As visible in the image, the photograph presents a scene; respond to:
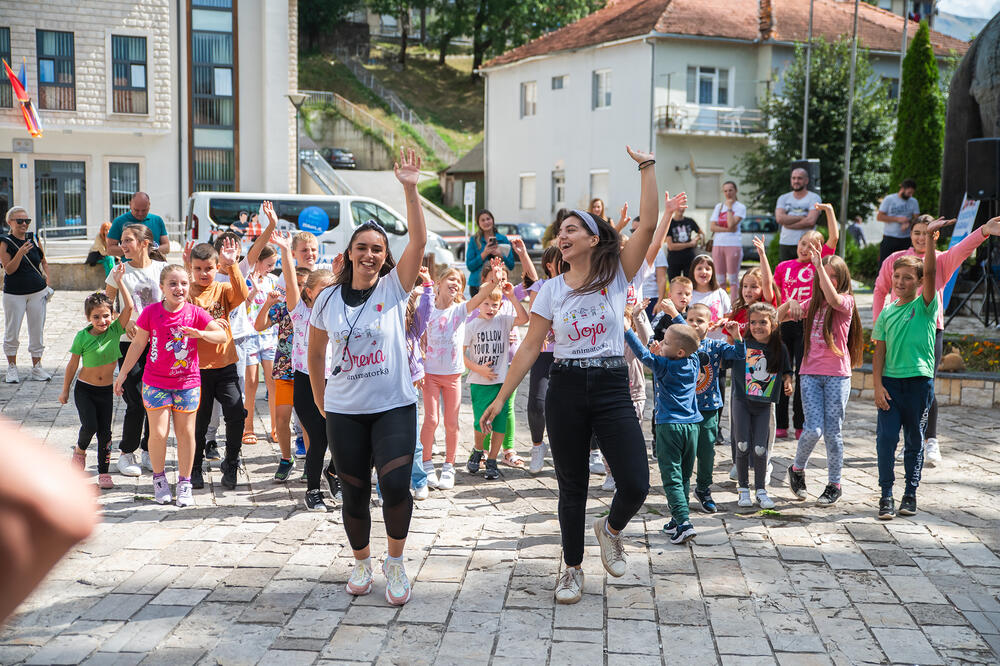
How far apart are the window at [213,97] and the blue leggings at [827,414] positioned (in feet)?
97.9

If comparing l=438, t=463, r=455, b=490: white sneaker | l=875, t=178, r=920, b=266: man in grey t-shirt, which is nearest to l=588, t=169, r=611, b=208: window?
l=875, t=178, r=920, b=266: man in grey t-shirt

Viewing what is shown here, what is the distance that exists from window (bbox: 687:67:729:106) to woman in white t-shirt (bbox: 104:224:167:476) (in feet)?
102

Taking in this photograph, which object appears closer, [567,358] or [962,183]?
[567,358]

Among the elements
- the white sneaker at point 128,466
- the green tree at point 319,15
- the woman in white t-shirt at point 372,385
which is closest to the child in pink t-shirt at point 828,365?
the woman in white t-shirt at point 372,385

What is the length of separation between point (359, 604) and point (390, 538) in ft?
1.23

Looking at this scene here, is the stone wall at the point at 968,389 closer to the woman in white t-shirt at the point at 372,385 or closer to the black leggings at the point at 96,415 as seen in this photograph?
the woman in white t-shirt at the point at 372,385

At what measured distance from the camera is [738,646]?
4500 mm

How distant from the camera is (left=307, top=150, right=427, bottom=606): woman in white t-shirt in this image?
16.1 ft

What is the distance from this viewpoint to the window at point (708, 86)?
3644 centimetres

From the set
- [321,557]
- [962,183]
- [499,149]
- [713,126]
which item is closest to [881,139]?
[713,126]

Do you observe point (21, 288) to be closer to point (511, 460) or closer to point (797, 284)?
point (511, 460)

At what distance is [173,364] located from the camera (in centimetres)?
668

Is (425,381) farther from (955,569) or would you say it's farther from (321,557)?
(955,569)

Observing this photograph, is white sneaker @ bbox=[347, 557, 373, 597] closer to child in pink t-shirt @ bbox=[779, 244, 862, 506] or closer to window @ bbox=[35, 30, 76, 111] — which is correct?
child in pink t-shirt @ bbox=[779, 244, 862, 506]
